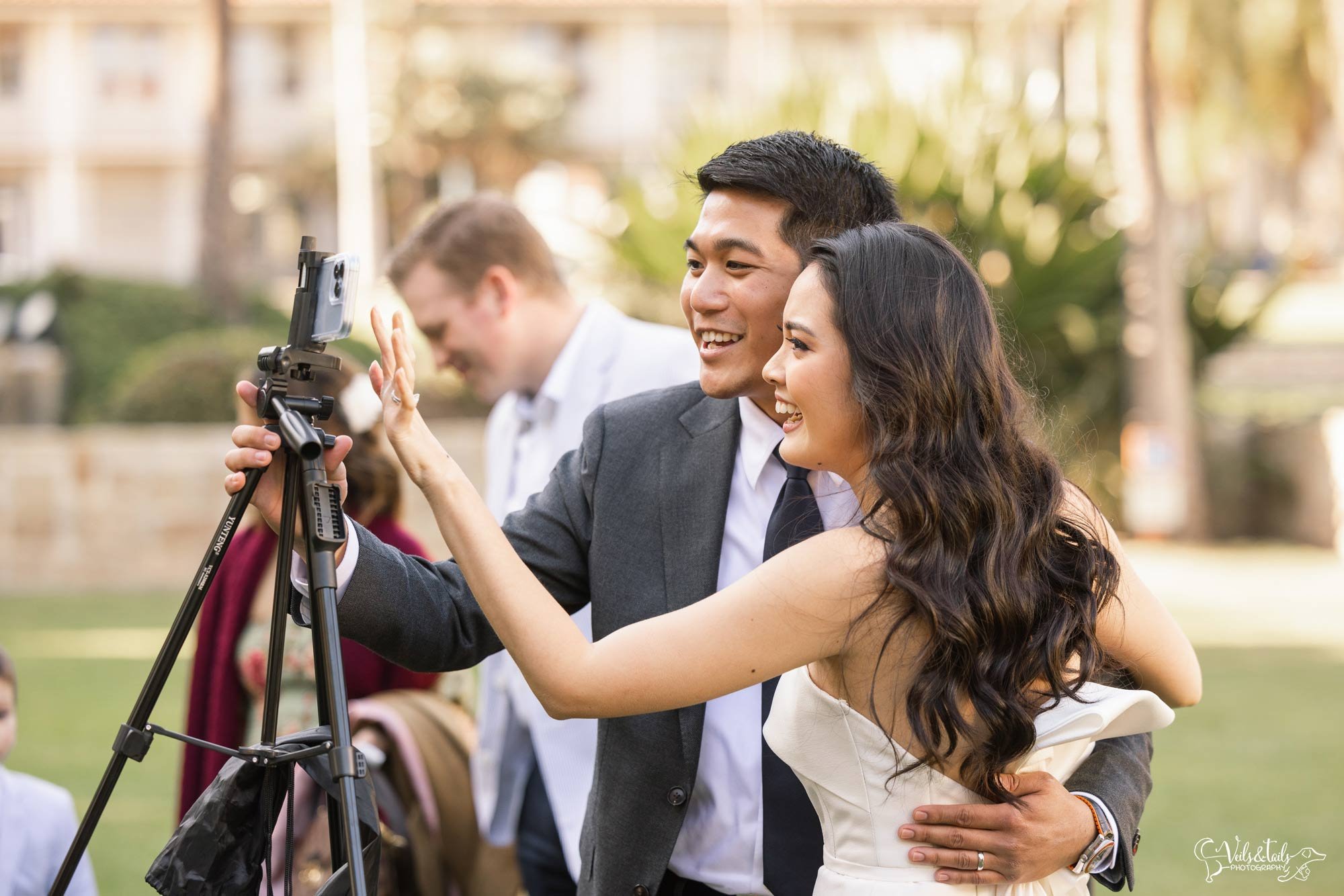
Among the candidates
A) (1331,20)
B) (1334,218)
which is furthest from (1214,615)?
(1334,218)

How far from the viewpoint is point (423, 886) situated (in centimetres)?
371

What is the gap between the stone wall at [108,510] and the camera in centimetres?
1329

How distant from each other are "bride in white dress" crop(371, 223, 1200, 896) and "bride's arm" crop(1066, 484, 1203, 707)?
94mm

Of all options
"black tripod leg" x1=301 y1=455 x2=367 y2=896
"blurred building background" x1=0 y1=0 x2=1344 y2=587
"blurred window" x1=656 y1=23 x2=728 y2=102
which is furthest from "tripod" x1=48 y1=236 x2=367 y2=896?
"blurred window" x1=656 y1=23 x2=728 y2=102

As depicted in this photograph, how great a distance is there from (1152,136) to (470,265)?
1358cm

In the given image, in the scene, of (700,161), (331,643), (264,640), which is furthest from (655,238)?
(331,643)

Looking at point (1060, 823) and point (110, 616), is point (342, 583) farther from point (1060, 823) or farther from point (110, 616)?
point (110, 616)

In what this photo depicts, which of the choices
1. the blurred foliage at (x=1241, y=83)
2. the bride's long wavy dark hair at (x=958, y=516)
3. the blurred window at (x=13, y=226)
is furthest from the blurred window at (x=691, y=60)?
the bride's long wavy dark hair at (x=958, y=516)

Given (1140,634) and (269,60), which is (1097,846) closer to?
(1140,634)

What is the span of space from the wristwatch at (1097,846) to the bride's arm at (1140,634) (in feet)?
0.81

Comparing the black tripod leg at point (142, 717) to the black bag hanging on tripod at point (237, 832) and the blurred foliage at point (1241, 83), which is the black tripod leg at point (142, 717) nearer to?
the black bag hanging on tripod at point (237, 832)

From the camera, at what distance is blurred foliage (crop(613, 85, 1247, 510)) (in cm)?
1483

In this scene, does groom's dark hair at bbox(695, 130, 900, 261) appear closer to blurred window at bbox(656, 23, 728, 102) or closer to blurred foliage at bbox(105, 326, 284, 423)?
blurred foliage at bbox(105, 326, 284, 423)

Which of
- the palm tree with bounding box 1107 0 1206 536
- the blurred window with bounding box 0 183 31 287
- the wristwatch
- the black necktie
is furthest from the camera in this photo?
the blurred window with bounding box 0 183 31 287
